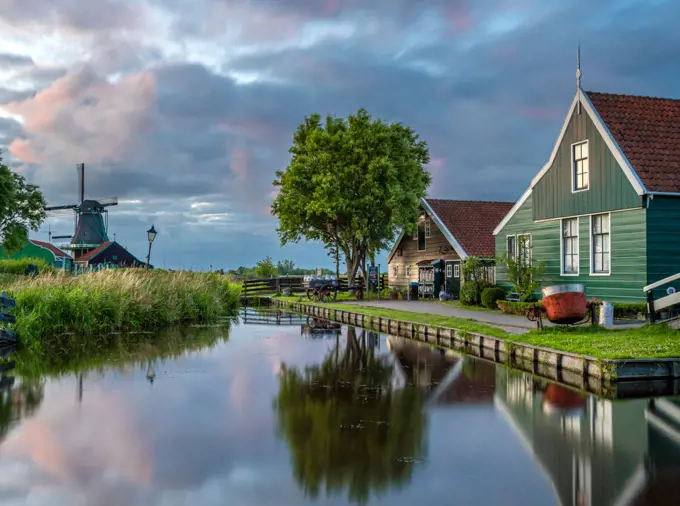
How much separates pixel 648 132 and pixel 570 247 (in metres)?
4.43

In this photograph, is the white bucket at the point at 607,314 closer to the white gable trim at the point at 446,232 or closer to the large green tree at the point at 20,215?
the white gable trim at the point at 446,232

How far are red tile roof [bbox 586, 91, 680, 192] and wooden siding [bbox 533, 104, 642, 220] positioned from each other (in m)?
0.49

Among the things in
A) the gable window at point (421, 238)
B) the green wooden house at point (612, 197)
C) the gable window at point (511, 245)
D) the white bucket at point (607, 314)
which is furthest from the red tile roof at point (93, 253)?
the white bucket at point (607, 314)

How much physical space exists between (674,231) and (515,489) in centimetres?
1484

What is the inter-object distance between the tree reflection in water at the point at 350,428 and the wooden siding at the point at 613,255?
8.95 meters

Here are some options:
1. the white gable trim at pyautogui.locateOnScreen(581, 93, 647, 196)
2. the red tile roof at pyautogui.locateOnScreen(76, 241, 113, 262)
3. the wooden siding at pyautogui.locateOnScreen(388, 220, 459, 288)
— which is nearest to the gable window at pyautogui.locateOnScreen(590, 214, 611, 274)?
the white gable trim at pyautogui.locateOnScreen(581, 93, 647, 196)

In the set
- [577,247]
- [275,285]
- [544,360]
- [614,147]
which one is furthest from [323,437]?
[275,285]

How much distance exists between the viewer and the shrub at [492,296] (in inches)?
1016

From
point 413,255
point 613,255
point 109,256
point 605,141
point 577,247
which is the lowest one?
point 613,255

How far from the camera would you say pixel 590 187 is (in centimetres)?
2061

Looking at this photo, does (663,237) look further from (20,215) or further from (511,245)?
(20,215)

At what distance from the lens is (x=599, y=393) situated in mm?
10992

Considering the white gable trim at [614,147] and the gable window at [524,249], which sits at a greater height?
the white gable trim at [614,147]

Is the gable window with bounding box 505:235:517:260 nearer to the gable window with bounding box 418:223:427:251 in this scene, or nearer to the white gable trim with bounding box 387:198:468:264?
the white gable trim with bounding box 387:198:468:264
